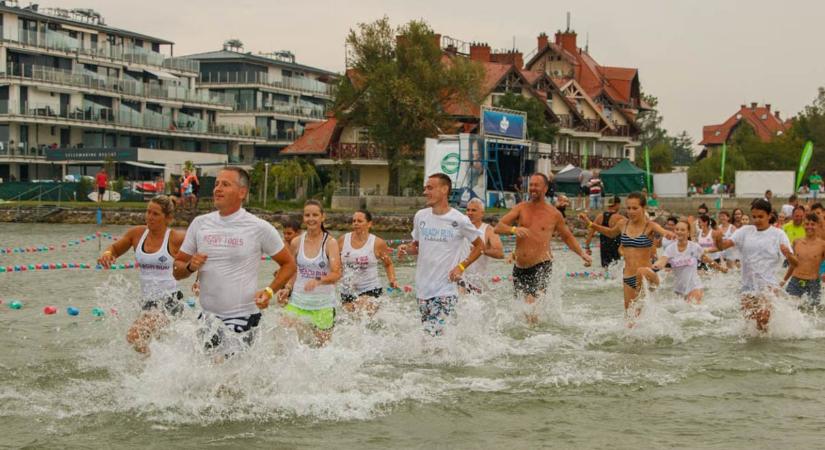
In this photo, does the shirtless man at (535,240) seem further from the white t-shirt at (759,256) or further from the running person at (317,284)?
the running person at (317,284)

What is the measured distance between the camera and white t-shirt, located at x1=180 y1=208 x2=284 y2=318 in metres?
8.20

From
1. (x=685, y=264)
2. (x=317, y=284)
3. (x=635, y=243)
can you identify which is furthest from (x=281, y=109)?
(x=317, y=284)

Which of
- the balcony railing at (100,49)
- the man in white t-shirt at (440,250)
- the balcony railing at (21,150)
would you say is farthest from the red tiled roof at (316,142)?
the man in white t-shirt at (440,250)

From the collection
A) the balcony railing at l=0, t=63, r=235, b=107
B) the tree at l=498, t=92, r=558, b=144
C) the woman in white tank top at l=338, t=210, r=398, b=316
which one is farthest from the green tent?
the woman in white tank top at l=338, t=210, r=398, b=316

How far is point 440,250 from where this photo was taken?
10.8m

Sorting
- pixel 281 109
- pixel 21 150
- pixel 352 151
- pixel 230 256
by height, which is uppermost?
pixel 281 109

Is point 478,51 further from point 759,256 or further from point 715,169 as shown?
point 759,256

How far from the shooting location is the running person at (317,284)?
10555mm

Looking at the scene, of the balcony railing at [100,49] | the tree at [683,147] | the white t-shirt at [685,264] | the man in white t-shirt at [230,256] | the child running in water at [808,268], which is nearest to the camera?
the man in white t-shirt at [230,256]

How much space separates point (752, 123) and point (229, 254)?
11653cm

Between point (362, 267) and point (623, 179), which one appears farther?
point (623, 179)

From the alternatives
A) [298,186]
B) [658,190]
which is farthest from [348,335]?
[658,190]

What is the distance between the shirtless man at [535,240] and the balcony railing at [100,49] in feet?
192

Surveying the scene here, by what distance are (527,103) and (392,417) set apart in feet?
188
